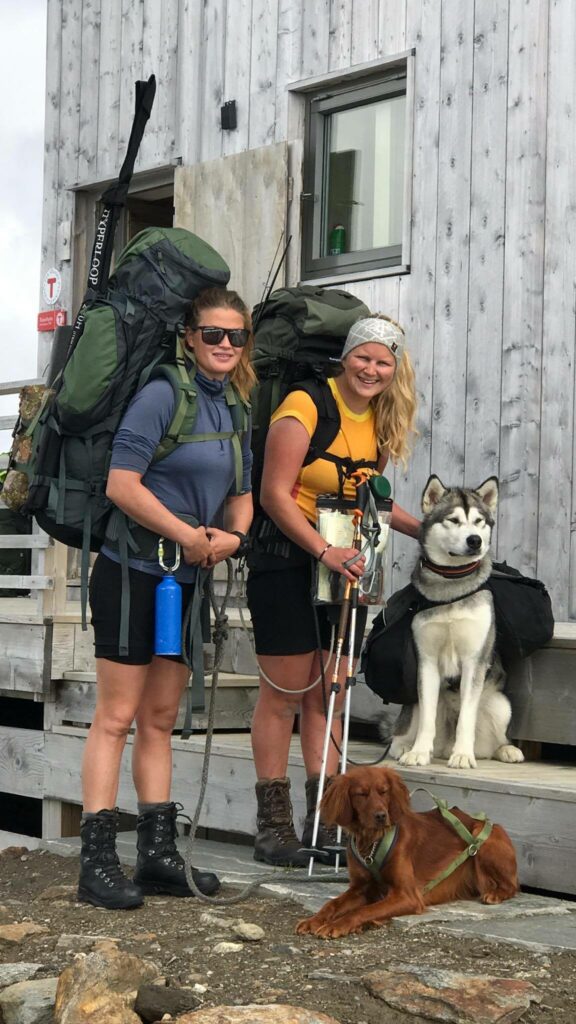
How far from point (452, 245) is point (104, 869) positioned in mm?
4307

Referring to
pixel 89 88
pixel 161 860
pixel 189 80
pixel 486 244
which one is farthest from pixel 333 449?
pixel 89 88

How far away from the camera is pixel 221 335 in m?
4.17

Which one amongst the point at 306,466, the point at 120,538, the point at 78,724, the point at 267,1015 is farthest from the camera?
the point at 78,724

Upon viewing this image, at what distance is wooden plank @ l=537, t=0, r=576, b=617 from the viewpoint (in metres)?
6.82

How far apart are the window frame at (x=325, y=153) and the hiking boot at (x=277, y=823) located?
3.75 meters

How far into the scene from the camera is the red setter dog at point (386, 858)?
12.9ft

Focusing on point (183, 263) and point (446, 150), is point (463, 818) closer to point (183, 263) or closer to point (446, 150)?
point (183, 263)

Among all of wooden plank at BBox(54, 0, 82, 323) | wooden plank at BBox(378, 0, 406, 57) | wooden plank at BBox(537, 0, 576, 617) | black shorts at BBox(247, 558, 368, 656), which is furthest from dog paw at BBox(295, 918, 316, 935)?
wooden plank at BBox(54, 0, 82, 323)

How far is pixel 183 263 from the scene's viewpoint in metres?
4.21

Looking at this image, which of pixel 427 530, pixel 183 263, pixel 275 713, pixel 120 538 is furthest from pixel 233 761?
pixel 183 263

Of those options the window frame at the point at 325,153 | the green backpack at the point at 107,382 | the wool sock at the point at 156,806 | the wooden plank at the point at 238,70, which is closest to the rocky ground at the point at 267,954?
the wool sock at the point at 156,806

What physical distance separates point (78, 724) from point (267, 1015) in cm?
362

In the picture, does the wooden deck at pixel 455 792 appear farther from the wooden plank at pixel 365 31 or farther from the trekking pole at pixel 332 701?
the wooden plank at pixel 365 31

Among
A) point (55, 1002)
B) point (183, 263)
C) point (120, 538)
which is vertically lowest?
point (55, 1002)
